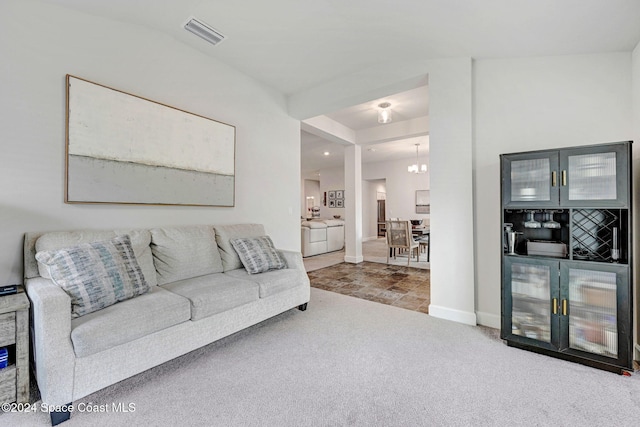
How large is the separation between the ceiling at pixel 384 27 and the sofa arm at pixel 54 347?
229 centimetres

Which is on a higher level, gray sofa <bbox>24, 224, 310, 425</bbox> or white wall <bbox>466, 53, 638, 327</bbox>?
white wall <bbox>466, 53, 638, 327</bbox>

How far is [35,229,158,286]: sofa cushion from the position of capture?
1.83 meters

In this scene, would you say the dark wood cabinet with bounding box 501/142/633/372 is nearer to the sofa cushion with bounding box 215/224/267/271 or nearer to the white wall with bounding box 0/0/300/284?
the sofa cushion with bounding box 215/224/267/271

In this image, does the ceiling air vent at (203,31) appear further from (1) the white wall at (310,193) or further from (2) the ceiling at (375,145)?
(1) the white wall at (310,193)

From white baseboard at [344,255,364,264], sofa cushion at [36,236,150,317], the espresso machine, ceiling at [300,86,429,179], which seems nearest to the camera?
sofa cushion at [36,236,150,317]

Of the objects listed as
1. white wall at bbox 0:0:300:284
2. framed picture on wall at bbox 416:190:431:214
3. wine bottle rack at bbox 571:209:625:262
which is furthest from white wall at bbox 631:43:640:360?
framed picture on wall at bbox 416:190:431:214

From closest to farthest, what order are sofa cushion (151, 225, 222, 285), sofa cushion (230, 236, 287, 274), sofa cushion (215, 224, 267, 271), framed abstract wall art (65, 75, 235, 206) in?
framed abstract wall art (65, 75, 235, 206)
sofa cushion (151, 225, 222, 285)
sofa cushion (230, 236, 287, 274)
sofa cushion (215, 224, 267, 271)

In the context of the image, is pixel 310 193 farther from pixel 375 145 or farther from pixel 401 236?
pixel 401 236

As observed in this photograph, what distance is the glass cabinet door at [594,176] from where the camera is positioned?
1.80 m

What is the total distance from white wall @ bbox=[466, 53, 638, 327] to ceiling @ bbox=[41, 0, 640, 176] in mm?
126

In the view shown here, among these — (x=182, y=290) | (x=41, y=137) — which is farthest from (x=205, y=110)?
(x=182, y=290)

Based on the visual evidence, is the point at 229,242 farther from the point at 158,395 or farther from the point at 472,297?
the point at 472,297

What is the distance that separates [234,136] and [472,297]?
3189 mm

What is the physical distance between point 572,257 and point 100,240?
3.59m
